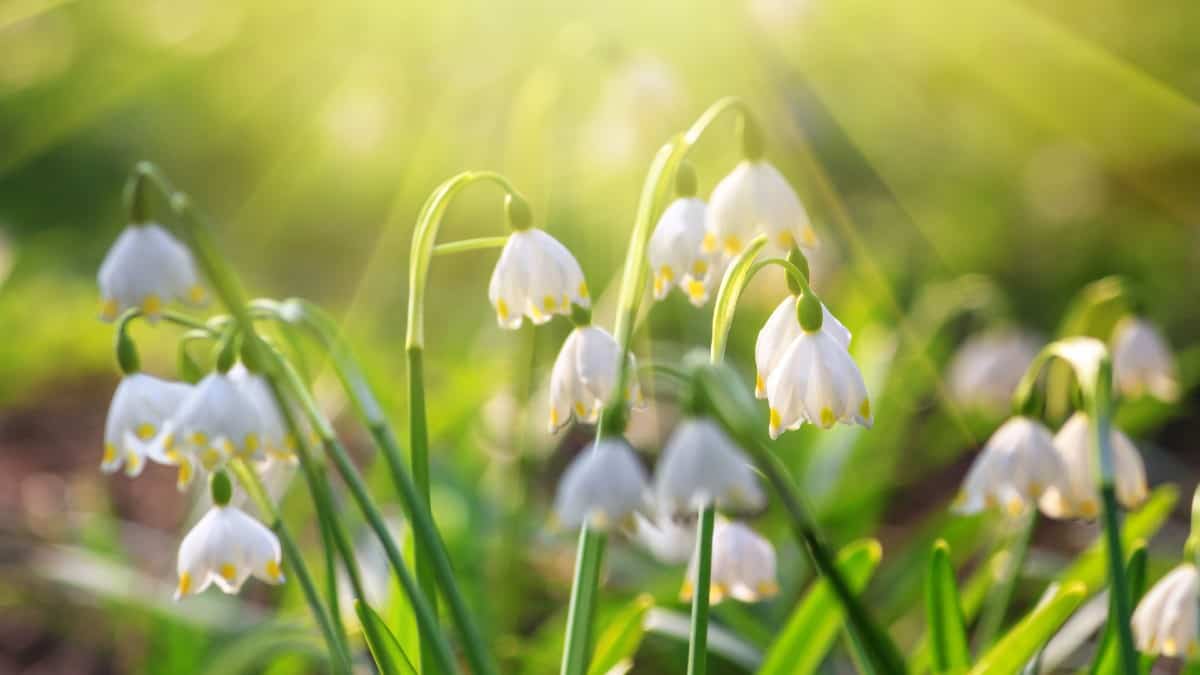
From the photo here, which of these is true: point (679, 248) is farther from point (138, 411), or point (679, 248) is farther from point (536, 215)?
point (536, 215)

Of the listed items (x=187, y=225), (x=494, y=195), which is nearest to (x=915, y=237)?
(x=494, y=195)

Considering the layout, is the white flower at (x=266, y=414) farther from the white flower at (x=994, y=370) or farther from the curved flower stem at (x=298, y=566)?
the white flower at (x=994, y=370)

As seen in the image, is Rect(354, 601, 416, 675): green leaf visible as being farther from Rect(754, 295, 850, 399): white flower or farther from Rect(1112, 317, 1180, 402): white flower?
Rect(1112, 317, 1180, 402): white flower

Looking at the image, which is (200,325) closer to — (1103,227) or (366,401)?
(366,401)

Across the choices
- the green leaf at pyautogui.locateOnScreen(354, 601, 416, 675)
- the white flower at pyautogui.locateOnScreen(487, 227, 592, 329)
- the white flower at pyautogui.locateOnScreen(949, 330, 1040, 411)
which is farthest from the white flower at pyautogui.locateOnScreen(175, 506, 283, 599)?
the white flower at pyautogui.locateOnScreen(949, 330, 1040, 411)

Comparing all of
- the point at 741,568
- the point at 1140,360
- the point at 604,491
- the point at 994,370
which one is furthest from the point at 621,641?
the point at 994,370
